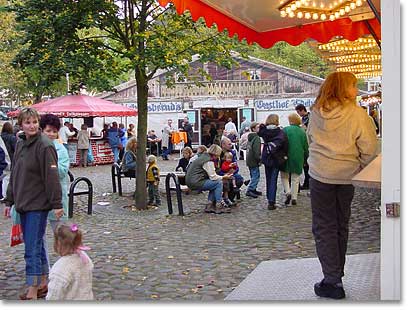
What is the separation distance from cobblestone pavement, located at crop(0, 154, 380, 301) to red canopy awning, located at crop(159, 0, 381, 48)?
2.76 meters

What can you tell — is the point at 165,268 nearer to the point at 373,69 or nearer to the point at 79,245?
the point at 79,245

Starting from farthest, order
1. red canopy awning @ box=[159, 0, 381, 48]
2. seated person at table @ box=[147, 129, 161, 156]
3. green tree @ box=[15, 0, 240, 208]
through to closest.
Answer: seated person at table @ box=[147, 129, 161, 156] → green tree @ box=[15, 0, 240, 208] → red canopy awning @ box=[159, 0, 381, 48]

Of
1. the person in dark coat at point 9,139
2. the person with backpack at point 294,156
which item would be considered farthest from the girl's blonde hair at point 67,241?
the person in dark coat at point 9,139

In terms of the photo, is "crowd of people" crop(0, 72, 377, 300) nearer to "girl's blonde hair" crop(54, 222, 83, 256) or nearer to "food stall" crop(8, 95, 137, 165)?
"girl's blonde hair" crop(54, 222, 83, 256)

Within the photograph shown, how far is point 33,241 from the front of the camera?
5113 mm

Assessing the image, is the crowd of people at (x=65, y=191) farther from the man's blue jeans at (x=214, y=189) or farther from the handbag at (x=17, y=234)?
the man's blue jeans at (x=214, y=189)

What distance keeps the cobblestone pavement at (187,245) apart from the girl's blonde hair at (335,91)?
7.19ft

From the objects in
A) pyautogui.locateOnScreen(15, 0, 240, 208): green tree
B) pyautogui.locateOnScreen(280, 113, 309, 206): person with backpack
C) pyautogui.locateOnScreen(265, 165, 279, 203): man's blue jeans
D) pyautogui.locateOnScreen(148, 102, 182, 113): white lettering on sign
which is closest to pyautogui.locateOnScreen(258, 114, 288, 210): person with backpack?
pyautogui.locateOnScreen(265, 165, 279, 203): man's blue jeans

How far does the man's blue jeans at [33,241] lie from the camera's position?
5082mm

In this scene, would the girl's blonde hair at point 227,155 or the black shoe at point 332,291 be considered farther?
the girl's blonde hair at point 227,155

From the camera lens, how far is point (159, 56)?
10227 millimetres

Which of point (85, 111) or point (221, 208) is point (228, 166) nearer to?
point (221, 208)

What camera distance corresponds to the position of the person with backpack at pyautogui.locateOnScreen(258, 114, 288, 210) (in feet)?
34.8

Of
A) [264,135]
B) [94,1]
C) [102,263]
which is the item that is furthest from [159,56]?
[102,263]
